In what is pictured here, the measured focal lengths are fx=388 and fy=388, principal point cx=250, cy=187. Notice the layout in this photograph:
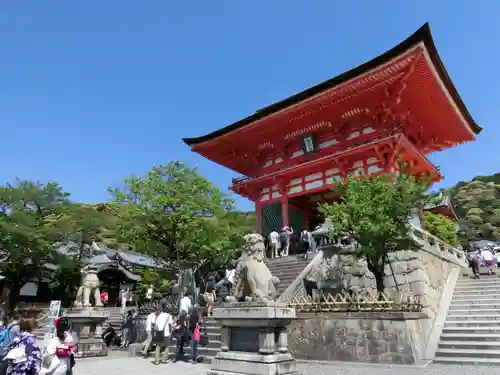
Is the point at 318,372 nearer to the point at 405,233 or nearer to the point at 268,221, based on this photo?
the point at 405,233

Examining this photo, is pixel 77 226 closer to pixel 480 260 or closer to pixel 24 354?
pixel 24 354

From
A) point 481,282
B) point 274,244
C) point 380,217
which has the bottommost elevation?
point 481,282

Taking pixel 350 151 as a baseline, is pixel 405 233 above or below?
below

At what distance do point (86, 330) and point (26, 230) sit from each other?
14418mm

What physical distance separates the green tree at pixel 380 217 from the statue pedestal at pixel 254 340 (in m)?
5.70

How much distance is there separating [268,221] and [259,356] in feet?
55.1

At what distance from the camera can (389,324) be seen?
1047 cm

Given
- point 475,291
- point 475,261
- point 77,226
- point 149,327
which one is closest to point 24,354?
point 149,327

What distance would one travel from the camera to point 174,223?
20.3m

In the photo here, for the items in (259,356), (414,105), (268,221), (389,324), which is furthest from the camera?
Result: (268,221)

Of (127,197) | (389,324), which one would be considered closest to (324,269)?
(389,324)

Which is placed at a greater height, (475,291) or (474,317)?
(475,291)

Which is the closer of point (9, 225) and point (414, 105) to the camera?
point (414, 105)

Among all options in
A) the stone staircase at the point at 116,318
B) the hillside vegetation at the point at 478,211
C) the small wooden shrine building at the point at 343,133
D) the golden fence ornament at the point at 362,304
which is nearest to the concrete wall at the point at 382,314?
the golden fence ornament at the point at 362,304
